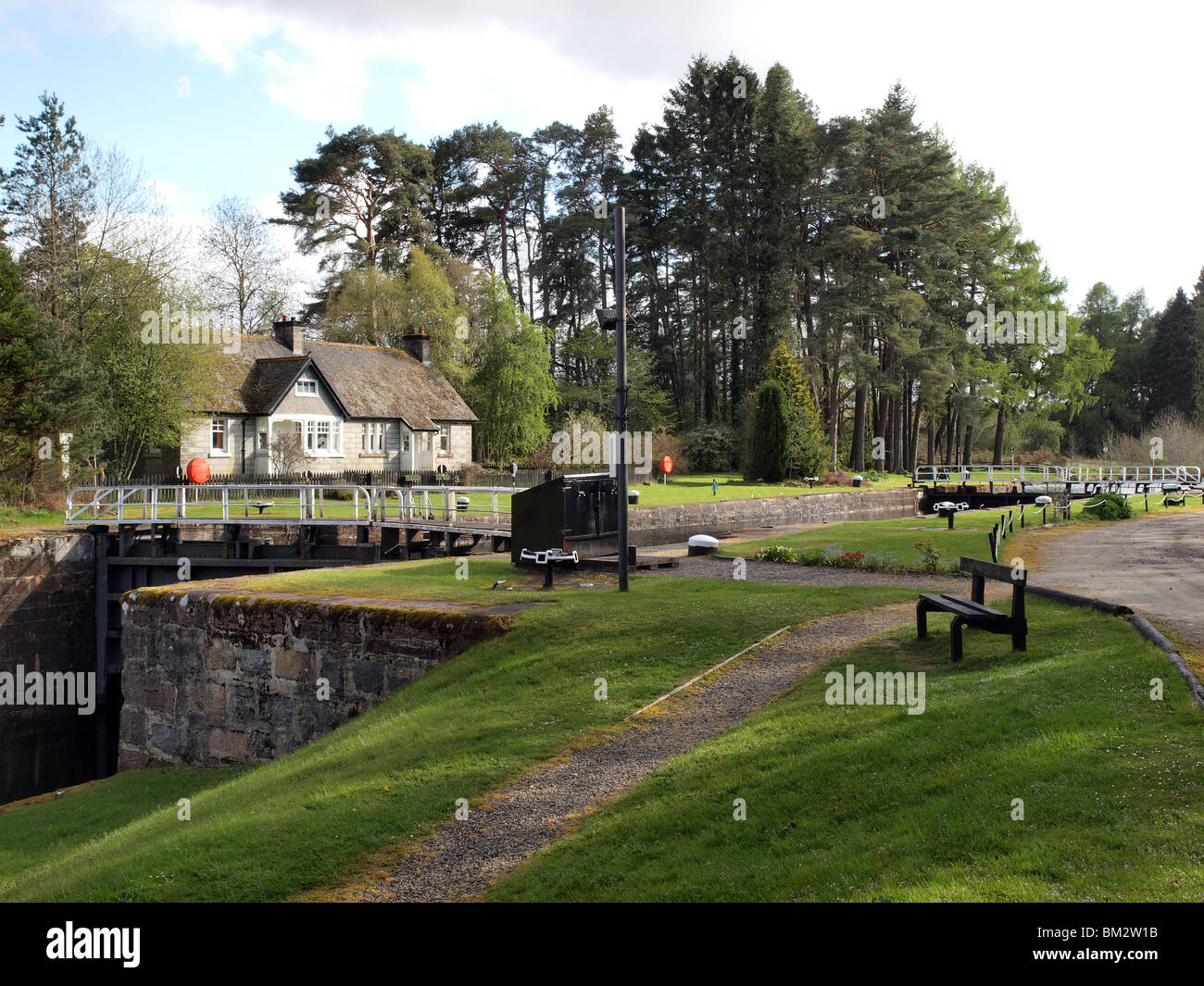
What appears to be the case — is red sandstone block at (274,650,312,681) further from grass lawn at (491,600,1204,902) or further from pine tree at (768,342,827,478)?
pine tree at (768,342,827,478)

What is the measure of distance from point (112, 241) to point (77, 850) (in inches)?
1275

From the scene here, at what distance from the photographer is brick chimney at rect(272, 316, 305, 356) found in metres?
47.5

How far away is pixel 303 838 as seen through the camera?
7473mm

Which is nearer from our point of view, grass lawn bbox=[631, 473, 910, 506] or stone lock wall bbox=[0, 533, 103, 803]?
stone lock wall bbox=[0, 533, 103, 803]

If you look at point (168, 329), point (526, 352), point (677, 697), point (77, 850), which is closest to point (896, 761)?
point (677, 697)

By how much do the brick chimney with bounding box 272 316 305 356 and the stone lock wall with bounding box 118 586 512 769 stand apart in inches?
1307

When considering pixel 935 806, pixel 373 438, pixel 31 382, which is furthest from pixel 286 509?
pixel 935 806

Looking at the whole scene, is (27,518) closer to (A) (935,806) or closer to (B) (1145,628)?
(B) (1145,628)

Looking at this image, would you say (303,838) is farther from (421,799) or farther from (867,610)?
(867,610)

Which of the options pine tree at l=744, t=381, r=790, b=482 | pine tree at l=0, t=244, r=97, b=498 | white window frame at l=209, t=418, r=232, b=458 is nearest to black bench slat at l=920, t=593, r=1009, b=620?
pine tree at l=0, t=244, r=97, b=498

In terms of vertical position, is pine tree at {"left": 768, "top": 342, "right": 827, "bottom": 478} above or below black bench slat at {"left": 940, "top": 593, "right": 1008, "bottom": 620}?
above

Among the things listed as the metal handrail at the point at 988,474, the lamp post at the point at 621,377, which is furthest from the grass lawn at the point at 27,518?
the metal handrail at the point at 988,474

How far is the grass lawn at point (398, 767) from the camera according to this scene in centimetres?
736

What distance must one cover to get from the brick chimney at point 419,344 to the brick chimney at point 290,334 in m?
7.16
